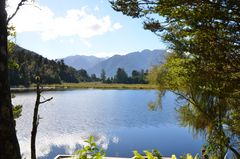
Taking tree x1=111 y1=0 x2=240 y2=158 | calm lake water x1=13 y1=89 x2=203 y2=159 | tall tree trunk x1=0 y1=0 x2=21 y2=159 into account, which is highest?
tree x1=111 y1=0 x2=240 y2=158

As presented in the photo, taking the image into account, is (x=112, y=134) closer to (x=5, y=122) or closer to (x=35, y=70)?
(x=5, y=122)

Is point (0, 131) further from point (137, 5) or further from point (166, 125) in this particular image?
point (166, 125)

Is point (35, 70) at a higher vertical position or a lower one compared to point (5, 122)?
higher

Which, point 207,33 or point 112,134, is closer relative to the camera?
point 207,33

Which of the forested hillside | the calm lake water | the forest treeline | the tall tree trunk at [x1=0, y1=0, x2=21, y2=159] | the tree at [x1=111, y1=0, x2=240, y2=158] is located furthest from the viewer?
the forest treeline

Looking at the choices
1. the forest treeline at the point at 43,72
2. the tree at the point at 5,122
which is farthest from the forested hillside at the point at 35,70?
the tree at the point at 5,122

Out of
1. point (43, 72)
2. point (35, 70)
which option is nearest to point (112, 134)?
point (43, 72)

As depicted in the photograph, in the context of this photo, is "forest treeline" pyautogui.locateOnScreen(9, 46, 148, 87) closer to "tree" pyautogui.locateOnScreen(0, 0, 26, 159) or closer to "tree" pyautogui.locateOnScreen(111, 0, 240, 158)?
"tree" pyautogui.locateOnScreen(111, 0, 240, 158)

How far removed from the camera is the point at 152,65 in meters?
34.1

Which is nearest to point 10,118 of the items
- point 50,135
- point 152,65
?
point 152,65

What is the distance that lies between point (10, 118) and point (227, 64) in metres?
6.73

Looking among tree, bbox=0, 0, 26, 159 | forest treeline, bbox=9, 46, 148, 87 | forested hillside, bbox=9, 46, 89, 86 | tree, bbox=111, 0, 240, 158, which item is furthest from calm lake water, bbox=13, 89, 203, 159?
forested hillside, bbox=9, 46, 89, 86

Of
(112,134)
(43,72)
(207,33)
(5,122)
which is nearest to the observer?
(5,122)

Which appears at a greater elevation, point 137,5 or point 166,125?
point 137,5
